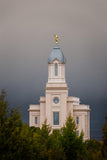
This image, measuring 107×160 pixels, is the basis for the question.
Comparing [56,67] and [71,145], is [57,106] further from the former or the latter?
[71,145]

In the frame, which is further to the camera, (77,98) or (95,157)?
(77,98)

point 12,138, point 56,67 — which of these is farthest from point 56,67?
point 12,138

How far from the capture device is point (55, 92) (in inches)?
3615

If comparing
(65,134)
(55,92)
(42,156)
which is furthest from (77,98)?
(42,156)

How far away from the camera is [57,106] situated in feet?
300

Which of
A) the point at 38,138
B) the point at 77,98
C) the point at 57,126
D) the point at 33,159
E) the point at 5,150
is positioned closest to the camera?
the point at 5,150

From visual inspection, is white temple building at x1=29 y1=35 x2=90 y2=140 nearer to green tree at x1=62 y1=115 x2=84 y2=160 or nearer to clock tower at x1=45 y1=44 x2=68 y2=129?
clock tower at x1=45 y1=44 x2=68 y2=129

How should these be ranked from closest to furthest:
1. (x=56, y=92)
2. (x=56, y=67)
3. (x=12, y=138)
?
(x=12, y=138) < (x=56, y=92) < (x=56, y=67)

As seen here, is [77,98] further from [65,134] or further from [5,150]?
[5,150]

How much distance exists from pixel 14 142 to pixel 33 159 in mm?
3394

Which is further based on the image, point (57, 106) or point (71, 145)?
point (57, 106)

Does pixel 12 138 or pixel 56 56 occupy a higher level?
pixel 56 56

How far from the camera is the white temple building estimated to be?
91312 millimetres

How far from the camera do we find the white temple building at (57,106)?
300ft
